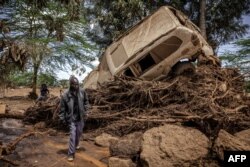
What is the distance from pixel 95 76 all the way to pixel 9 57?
16.9 ft

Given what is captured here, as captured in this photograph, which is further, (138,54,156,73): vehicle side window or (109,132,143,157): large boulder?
(138,54,156,73): vehicle side window

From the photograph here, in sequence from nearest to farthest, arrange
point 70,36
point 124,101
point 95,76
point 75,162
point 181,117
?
1. point 75,162
2. point 181,117
3. point 124,101
4. point 95,76
5. point 70,36

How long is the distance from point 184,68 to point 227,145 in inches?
165

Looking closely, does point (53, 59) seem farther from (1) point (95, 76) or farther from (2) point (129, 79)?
(2) point (129, 79)

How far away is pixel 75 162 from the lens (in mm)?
6594

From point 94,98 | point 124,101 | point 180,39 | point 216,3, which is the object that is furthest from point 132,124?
point 216,3

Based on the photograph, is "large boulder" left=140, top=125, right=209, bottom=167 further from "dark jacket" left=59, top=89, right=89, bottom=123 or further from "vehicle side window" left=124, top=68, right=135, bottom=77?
"vehicle side window" left=124, top=68, right=135, bottom=77

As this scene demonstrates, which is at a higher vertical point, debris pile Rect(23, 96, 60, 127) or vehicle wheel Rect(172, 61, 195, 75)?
vehicle wheel Rect(172, 61, 195, 75)

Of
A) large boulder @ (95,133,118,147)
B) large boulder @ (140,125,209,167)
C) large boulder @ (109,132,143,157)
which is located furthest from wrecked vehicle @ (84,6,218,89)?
large boulder @ (140,125,209,167)

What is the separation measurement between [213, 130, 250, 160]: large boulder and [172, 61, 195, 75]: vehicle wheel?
151 inches

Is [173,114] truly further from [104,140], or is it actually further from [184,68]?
[184,68]

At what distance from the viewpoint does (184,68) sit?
32.2 feet

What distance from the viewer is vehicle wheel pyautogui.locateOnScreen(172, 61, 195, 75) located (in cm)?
977

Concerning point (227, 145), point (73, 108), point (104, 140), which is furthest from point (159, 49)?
point (227, 145)
